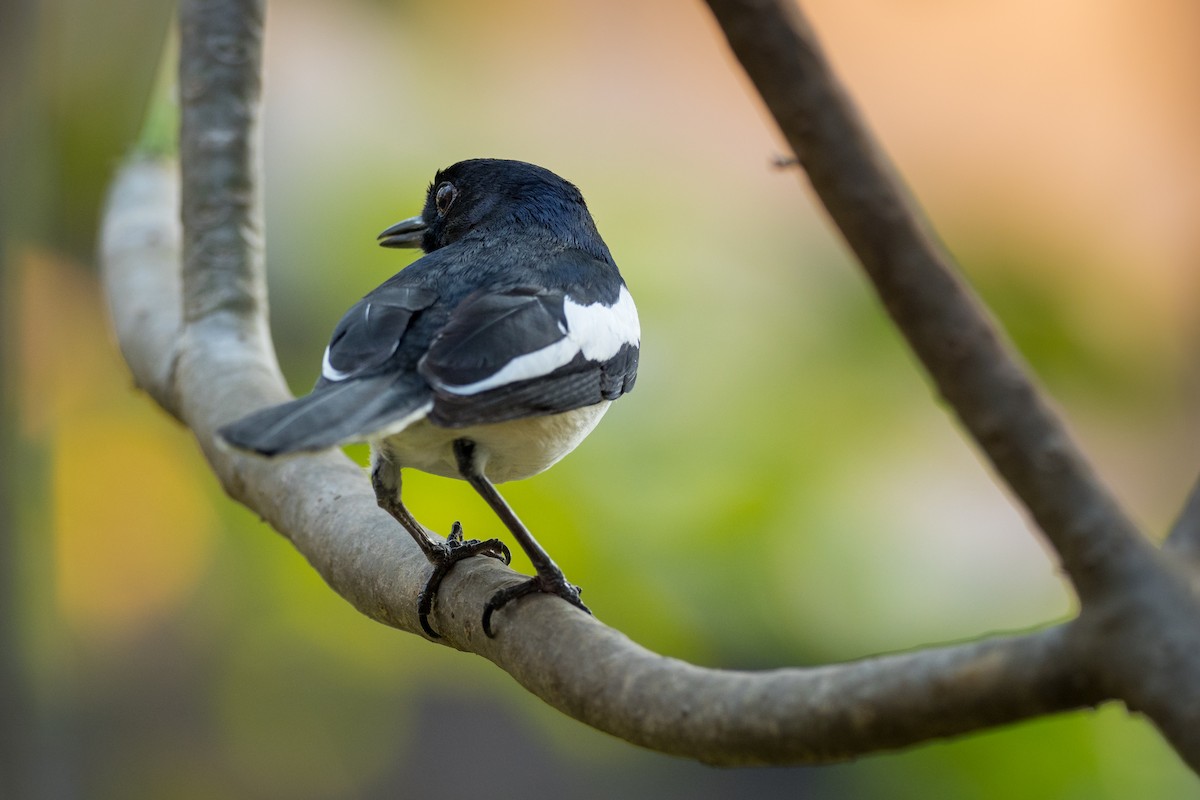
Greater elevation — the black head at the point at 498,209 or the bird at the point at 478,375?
the black head at the point at 498,209

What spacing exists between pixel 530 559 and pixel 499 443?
21 cm

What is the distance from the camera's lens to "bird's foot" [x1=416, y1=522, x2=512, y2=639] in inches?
75.7

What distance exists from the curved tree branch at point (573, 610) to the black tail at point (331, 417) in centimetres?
31

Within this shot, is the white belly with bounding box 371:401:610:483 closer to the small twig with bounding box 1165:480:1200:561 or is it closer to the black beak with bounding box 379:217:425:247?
the black beak with bounding box 379:217:425:247

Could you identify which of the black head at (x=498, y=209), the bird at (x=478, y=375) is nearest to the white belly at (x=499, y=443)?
the bird at (x=478, y=375)

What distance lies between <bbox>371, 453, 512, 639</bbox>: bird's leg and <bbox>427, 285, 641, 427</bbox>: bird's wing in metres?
0.31

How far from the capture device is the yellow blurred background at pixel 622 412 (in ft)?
12.7

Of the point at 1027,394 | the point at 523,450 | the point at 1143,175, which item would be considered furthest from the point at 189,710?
the point at 1027,394

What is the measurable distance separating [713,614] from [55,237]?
2864mm

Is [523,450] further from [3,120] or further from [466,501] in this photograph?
[3,120]

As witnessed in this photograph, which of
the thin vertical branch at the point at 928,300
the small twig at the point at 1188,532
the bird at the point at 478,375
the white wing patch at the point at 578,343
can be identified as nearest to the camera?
the thin vertical branch at the point at 928,300

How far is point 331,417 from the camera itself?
5.36ft

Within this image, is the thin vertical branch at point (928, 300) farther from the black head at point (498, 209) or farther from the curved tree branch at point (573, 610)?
the black head at point (498, 209)

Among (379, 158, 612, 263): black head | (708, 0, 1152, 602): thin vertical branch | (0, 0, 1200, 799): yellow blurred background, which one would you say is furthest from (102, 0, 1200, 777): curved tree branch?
(0, 0, 1200, 799): yellow blurred background
